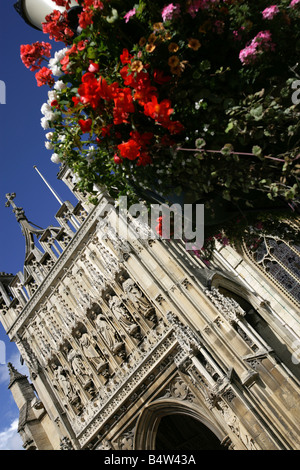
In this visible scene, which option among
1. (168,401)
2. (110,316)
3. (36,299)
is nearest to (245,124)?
(168,401)

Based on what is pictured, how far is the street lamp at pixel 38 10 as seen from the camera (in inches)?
150

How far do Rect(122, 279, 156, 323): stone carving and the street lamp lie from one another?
10.3 meters

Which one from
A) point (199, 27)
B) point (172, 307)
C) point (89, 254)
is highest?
point (89, 254)

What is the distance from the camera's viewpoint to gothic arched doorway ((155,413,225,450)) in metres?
15.1

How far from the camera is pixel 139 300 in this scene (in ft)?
44.9

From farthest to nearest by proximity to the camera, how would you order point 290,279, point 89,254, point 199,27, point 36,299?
point 36,299, point 89,254, point 290,279, point 199,27

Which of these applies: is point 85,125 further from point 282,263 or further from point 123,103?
point 282,263

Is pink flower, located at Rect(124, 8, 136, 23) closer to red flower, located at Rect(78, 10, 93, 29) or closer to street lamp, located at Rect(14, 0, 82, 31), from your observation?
red flower, located at Rect(78, 10, 93, 29)

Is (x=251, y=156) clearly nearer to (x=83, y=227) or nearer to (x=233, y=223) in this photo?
(x=233, y=223)

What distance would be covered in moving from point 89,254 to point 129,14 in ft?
43.5

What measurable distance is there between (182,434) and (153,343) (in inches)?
193

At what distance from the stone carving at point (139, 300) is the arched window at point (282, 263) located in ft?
12.2

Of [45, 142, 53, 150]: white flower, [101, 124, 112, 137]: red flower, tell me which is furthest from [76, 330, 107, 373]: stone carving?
[101, 124, 112, 137]: red flower

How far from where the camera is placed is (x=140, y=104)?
322 centimetres
